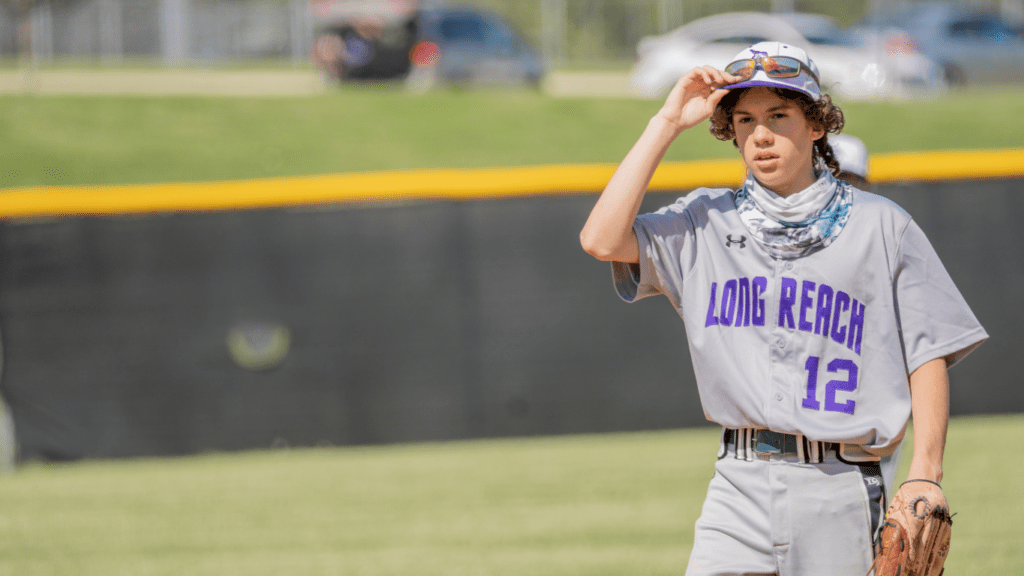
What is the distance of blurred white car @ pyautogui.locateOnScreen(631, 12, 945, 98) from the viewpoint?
14055 millimetres

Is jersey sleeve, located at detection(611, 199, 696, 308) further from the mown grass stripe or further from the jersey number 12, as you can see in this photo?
the mown grass stripe

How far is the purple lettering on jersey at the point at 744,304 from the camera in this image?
7.16ft

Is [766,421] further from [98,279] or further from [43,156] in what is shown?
[43,156]

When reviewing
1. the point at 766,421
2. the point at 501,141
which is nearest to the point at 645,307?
the point at 766,421

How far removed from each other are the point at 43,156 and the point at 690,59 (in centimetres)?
861

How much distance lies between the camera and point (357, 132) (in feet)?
41.5

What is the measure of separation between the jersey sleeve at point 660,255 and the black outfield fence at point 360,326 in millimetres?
4644

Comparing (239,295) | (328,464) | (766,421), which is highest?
(766,421)

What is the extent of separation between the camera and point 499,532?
15.9ft

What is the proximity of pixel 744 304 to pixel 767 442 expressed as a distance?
11.6 inches

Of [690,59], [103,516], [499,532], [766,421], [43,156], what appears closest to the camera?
[766,421]

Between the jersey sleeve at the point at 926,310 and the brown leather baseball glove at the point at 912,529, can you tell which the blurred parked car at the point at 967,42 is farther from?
the brown leather baseball glove at the point at 912,529

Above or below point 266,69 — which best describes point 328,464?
below

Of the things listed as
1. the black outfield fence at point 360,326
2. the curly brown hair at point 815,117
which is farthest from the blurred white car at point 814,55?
the curly brown hair at point 815,117
